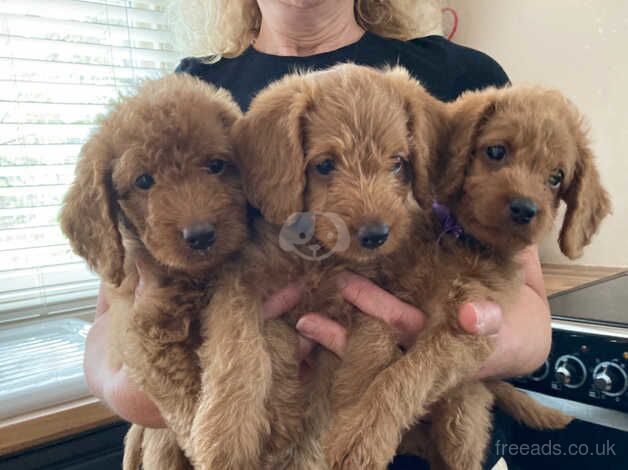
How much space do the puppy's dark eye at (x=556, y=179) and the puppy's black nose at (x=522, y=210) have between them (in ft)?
0.49

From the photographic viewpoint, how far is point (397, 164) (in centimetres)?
131

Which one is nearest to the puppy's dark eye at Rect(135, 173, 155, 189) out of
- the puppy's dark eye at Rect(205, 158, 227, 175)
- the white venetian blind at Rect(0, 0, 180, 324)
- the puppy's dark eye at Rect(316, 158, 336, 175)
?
the puppy's dark eye at Rect(205, 158, 227, 175)

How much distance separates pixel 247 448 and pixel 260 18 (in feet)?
5.52

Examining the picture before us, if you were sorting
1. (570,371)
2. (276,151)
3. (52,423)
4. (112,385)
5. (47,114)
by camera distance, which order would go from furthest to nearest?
(47,114) → (52,423) → (570,371) → (112,385) → (276,151)

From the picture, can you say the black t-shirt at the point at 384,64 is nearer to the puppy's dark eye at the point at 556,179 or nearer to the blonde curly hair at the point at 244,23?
the blonde curly hair at the point at 244,23

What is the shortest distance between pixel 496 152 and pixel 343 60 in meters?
0.76

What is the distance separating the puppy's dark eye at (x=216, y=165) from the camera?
1.34 meters

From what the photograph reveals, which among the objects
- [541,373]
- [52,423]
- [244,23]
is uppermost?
[244,23]

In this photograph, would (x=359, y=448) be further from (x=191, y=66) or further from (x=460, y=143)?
(x=191, y=66)

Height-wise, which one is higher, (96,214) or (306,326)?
(96,214)

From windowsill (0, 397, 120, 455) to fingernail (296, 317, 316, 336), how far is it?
45.5 inches

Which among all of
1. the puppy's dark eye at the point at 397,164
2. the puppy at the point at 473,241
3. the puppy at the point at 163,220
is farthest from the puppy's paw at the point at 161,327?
the puppy's dark eye at the point at 397,164

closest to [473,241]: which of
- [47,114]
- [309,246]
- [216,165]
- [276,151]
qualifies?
[309,246]

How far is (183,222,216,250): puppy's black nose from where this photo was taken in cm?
122
